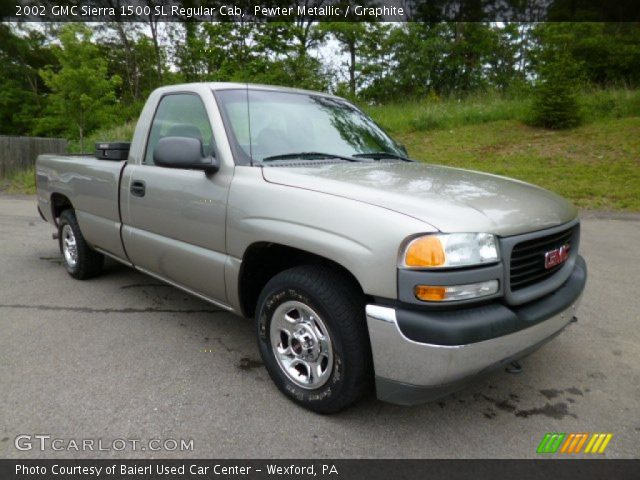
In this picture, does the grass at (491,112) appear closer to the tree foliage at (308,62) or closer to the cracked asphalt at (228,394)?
the tree foliage at (308,62)

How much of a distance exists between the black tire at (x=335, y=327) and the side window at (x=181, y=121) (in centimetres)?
117

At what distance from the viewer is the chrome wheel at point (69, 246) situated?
4910mm

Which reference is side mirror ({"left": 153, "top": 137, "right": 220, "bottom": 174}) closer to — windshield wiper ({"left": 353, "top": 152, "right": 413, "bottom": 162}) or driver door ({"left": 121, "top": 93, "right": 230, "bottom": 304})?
driver door ({"left": 121, "top": 93, "right": 230, "bottom": 304})

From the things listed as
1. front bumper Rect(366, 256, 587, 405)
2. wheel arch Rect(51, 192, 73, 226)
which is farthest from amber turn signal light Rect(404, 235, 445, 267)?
wheel arch Rect(51, 192, 73, 226)

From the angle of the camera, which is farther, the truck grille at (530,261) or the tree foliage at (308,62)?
the tree foliage at (308,62)

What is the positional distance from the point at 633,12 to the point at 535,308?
25112 millimetres

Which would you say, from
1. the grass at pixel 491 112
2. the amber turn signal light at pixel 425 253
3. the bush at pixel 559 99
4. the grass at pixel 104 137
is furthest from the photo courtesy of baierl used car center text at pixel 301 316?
the grass at pixel 104 137

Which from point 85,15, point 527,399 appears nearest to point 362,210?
point 527,399

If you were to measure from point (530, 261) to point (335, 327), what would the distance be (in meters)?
1.06

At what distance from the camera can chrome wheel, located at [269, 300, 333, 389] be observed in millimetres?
2523

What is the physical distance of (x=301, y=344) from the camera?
263 centimetres

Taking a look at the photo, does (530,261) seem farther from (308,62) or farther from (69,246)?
(308,62)
